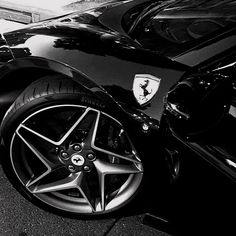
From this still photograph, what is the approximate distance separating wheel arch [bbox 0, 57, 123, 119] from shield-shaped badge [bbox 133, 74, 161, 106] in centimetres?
11

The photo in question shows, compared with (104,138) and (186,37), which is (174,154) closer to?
(104,138)

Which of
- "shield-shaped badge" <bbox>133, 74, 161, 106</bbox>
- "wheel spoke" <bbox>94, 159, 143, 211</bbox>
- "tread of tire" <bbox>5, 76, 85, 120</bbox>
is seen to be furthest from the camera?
"wheel spoke" <bbox>94, 159, 143, 211</bbox>

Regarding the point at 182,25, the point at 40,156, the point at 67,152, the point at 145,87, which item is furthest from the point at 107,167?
the point at 182,25

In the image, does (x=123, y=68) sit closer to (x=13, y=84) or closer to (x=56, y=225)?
(x=13, y=84)

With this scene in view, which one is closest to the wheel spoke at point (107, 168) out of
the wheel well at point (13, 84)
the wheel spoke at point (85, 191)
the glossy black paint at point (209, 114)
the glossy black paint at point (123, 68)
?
the wheel spoke at point (85, 191)

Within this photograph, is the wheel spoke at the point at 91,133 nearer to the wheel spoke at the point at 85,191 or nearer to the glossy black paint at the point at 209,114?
the wheel spoke at the point at 85,191

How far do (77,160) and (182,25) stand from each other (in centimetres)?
92

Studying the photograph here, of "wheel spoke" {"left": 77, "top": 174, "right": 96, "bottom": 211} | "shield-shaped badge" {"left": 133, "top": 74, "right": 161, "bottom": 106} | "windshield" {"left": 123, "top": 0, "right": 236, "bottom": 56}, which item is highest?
"windshield" {"left": 123, "top": 0, "right": 236, "bottom": 56}

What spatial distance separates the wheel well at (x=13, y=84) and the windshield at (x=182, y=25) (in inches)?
23.8

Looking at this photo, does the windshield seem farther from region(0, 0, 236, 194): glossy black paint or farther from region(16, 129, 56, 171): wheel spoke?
region(16, 129, 56, 171): wheel spoke

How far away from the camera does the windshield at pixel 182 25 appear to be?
1764 mm

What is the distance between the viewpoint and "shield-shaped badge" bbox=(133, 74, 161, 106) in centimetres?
159

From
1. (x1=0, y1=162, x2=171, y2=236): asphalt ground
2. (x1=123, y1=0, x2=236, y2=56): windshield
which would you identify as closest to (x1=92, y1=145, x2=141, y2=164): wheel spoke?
(x1=0, y1=162, x2=171, y2=236): asphalt ground

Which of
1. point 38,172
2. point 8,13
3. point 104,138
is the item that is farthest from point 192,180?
point 8,13
